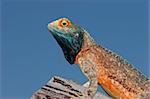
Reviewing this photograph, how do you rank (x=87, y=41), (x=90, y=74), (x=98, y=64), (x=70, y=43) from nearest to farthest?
(x=90, y=74) → (x=98, y=64) → (x=70, y=43) → (x=87, y=41)

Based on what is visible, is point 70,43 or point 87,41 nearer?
point 70,43

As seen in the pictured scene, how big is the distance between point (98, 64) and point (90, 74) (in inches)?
13.0

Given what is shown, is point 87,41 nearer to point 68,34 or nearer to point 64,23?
point 68,34

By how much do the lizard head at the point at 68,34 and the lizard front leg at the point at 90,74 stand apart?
1.01ft

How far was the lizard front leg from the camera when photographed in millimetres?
12189

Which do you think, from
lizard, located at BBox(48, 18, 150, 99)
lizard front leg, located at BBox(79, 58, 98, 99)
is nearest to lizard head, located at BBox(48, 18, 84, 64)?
lizard, located at BBox(48, 18, 150, 99)

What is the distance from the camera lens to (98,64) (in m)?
12.6

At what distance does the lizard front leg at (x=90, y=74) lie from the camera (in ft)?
40.0

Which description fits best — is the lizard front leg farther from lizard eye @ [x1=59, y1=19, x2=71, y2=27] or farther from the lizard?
lizard eye @ [x1=59, y1=19, x2=71, y2=27]

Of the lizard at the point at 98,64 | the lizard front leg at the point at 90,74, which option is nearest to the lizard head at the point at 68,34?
the lizard at the point at 98,64

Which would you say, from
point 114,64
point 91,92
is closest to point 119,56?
point 114,64

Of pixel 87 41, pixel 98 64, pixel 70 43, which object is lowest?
pixel 98 64

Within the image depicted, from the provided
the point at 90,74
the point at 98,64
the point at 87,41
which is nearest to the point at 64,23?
the point at 87,41

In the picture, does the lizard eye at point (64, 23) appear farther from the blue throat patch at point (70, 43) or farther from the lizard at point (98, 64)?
the blue throat patch at point (70, 43)
